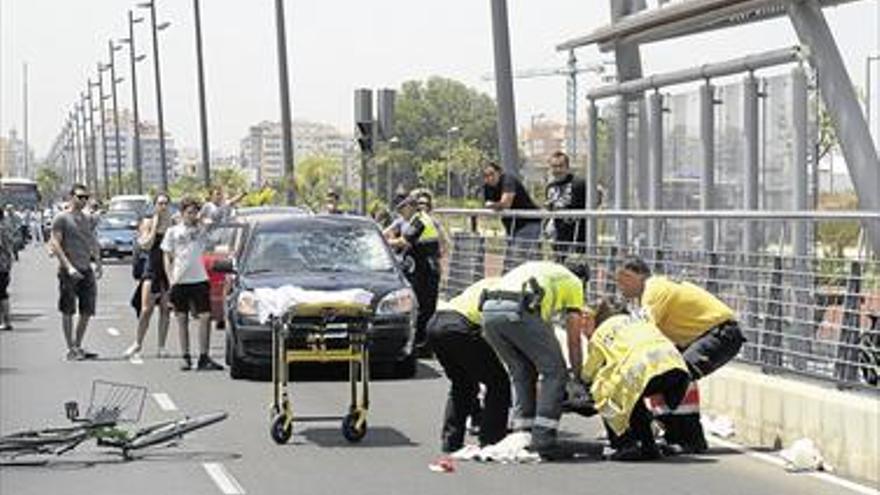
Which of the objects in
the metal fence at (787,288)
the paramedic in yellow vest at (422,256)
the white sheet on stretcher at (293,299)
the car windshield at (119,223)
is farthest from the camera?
the car windshield at (119,223)

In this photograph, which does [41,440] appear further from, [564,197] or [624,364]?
[564,197]

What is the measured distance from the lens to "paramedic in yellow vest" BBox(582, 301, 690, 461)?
38.8ft

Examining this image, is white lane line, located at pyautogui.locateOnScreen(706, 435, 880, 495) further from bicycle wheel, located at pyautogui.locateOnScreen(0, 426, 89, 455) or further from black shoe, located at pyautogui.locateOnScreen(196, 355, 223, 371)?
black shoe, located at pyautogui.locateOnScreen(196, 355, 223, 371)

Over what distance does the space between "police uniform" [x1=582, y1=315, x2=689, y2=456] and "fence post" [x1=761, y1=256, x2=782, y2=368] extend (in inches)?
52.1

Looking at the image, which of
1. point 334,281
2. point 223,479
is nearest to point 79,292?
point 334,281

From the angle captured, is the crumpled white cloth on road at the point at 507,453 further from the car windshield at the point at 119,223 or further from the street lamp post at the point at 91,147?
the street lamp post at the point at 91,147

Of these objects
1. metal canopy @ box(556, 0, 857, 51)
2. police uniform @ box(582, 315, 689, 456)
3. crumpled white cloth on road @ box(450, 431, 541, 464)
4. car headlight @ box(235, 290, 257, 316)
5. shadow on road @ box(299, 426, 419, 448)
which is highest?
metal canopy @ box(556, 0, 857, 51)

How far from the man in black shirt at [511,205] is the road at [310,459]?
130 inches

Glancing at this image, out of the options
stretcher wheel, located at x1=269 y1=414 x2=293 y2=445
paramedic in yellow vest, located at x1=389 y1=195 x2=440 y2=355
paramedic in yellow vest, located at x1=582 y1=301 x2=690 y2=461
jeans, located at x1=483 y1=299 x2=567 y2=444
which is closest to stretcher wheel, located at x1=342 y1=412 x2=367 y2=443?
stretcher wheel, located at x1=269 y1=414 x2=293 y2=445

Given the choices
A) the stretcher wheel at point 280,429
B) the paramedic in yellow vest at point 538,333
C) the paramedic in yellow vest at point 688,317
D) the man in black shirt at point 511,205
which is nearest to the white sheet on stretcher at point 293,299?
the stretcher wheel at point 280,429

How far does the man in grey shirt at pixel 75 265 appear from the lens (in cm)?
1905

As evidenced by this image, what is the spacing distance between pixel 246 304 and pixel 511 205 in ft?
17.1

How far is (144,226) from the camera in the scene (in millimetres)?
19984

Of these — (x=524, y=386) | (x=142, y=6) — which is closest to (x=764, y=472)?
(x=524, y=386)
